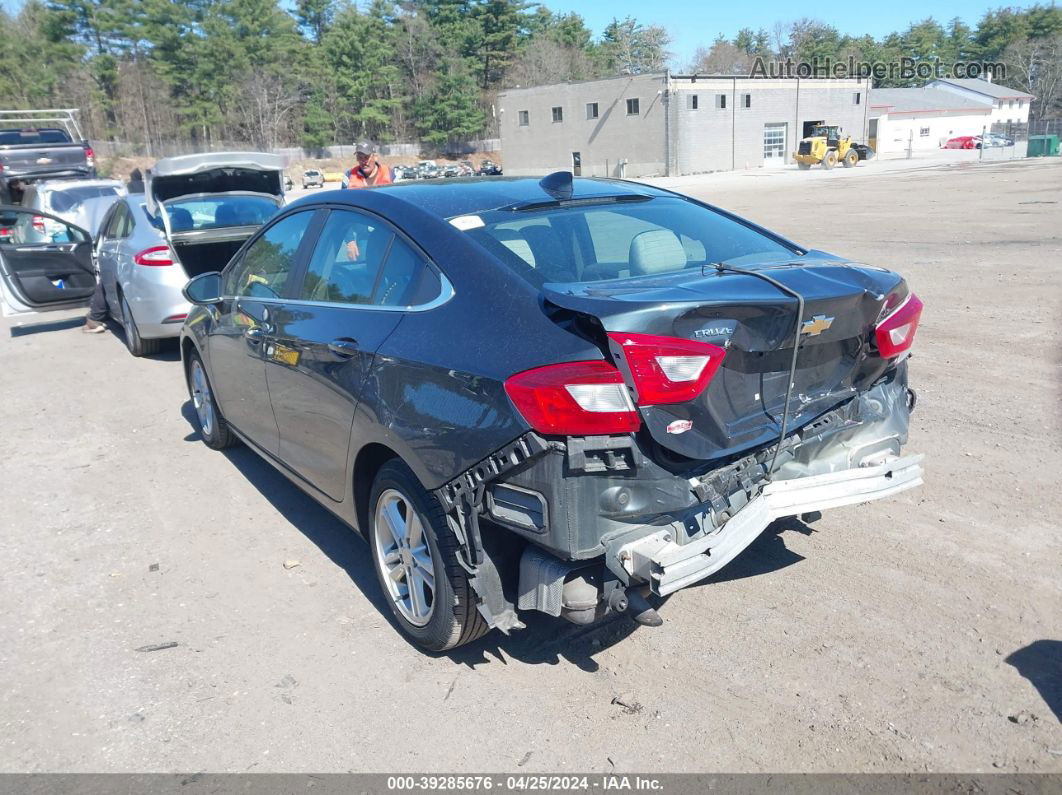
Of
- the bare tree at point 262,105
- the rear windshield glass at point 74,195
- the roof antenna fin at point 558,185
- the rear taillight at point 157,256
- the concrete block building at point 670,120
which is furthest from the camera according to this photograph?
the bare tree at point 262,105

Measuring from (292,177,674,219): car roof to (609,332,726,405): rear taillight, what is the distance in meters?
1.26

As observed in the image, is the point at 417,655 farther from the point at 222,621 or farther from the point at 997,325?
the point at 997,325

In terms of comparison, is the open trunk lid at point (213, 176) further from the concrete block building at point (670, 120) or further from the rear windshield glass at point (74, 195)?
the concrete block building at point (670, 120)

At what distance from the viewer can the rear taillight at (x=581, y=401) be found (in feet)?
9.01

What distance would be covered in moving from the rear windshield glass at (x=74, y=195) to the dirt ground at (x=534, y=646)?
10.5 metres

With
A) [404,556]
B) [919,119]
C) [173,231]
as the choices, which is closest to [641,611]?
[404,556]

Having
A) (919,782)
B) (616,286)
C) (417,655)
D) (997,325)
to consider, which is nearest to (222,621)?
(417,655)

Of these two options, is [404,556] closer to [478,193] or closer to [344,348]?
[344,348]

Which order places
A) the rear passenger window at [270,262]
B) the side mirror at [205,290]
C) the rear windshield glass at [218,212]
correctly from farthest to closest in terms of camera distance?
1. the rear windshield glass at [218,212]
2. the side mirror at [205,290]
3. the rear passenger window at [270,262]

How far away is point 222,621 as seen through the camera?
394cm

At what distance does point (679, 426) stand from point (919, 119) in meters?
85.1

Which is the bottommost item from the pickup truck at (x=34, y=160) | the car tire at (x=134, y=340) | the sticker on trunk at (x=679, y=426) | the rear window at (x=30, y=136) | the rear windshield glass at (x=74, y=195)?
the car tire at (x=134, y=340)

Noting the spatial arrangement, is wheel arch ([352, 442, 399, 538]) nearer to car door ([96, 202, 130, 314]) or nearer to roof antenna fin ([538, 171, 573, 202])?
roof antenna fin ([538, 171, 573, 202])

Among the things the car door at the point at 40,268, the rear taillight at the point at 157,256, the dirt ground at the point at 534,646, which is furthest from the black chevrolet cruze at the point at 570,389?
the car door at the point at 40,268
